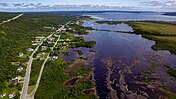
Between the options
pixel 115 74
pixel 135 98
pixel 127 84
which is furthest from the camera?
pixel 115 74

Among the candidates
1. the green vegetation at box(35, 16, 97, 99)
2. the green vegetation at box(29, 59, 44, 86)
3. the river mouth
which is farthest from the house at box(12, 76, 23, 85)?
the river mouth

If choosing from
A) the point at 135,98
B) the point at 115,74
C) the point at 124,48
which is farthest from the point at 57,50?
the point at 135,98

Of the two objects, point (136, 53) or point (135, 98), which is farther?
point (136, 53)

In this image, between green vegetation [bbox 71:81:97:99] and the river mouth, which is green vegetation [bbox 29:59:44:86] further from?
the river mouth

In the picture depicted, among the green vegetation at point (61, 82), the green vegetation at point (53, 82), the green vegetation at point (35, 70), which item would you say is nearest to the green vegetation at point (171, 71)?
the green vegetation at point (61, 82)

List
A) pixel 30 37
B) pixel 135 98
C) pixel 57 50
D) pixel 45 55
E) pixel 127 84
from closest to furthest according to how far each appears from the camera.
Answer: pixel 135 98 < pixel 127 84 < pixel 45 55 < pixel 57 50 < pixel 30 37

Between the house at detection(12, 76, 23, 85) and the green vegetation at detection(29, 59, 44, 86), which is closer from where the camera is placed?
the house at detection(12, 76, 23, 85)

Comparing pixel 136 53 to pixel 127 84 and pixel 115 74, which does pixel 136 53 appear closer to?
pixel 115 74

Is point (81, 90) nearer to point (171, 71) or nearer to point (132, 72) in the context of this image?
point (132, 72)

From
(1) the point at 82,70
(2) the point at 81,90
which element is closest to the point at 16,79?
(2) the point at 81,90
